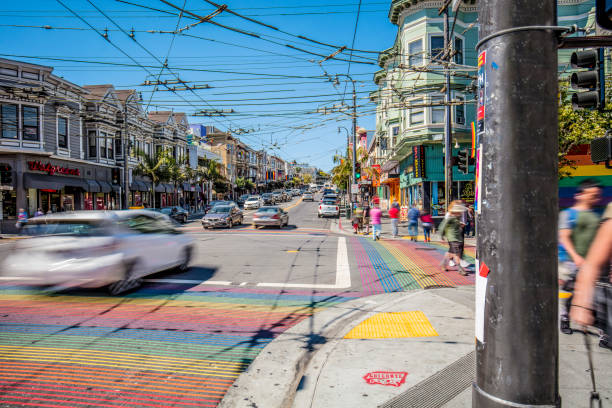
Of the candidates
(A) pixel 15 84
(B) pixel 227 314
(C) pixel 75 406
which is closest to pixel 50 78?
(A) pixel 15 84

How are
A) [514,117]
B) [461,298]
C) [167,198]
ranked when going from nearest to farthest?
[514,117] < [461,298] < [167,198]

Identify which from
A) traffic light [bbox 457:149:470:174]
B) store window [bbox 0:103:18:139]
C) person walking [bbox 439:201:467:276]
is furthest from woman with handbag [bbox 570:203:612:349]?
store window [bbox 0:103:18:139]

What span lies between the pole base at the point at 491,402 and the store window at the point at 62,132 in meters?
32.8

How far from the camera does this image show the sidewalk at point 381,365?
379 centimetres

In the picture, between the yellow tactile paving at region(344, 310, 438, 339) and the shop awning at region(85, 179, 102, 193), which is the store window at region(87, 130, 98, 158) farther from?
the yellow tactile paving at region(344, 310, 438, 339)

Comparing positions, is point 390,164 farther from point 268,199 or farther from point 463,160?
point 463,160

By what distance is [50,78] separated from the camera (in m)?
27.1

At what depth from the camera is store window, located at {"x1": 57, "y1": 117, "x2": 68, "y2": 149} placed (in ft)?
93.5

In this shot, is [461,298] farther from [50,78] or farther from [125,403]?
[50,78]

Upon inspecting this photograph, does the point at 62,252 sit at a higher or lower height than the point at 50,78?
lower

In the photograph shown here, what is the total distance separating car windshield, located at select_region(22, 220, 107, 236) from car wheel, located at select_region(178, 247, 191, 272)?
A: 2.67 meters

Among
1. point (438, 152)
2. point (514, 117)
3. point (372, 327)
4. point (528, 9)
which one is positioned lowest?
point (372, 327)

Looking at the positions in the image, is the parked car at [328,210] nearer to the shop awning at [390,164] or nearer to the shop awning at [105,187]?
the shop awning at [390,164]

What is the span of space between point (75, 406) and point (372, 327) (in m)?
3.90
